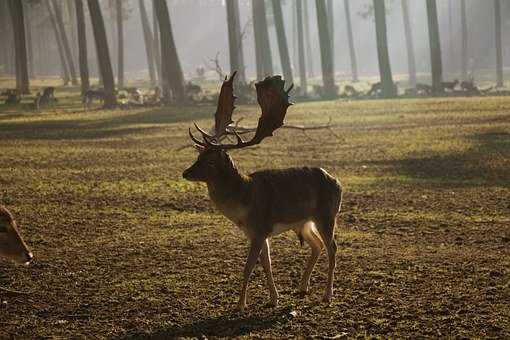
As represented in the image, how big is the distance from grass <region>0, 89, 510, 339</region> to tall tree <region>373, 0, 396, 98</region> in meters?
20.1

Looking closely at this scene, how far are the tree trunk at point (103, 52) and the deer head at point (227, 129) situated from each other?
82.8 feet

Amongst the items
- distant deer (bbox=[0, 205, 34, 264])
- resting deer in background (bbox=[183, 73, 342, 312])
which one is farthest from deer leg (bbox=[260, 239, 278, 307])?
distant deer (bbox=[0, 205, 34, 264])

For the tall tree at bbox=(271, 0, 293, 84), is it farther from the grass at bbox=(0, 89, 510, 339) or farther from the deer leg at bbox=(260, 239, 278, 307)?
A: the deer leg at bbox=(260, 239, 278, 307)

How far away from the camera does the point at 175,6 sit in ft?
385

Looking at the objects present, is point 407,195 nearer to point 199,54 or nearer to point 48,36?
point 48,36

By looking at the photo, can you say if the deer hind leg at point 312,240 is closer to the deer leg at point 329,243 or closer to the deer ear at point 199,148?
the deer leg at point 329,243

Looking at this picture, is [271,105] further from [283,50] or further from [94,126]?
[283,50]

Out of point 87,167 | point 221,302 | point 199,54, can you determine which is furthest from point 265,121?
point 199,54

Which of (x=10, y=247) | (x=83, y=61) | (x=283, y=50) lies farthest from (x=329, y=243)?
(x=283, y=50)

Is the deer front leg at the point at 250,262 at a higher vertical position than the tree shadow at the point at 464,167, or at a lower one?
higher

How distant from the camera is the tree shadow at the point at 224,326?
5676mm

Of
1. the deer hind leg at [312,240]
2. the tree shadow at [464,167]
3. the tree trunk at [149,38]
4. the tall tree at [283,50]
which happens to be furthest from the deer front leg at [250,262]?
the tree trunk at [149,38]

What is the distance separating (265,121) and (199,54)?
111 m

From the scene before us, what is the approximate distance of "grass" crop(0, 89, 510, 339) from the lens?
6.02 metres
